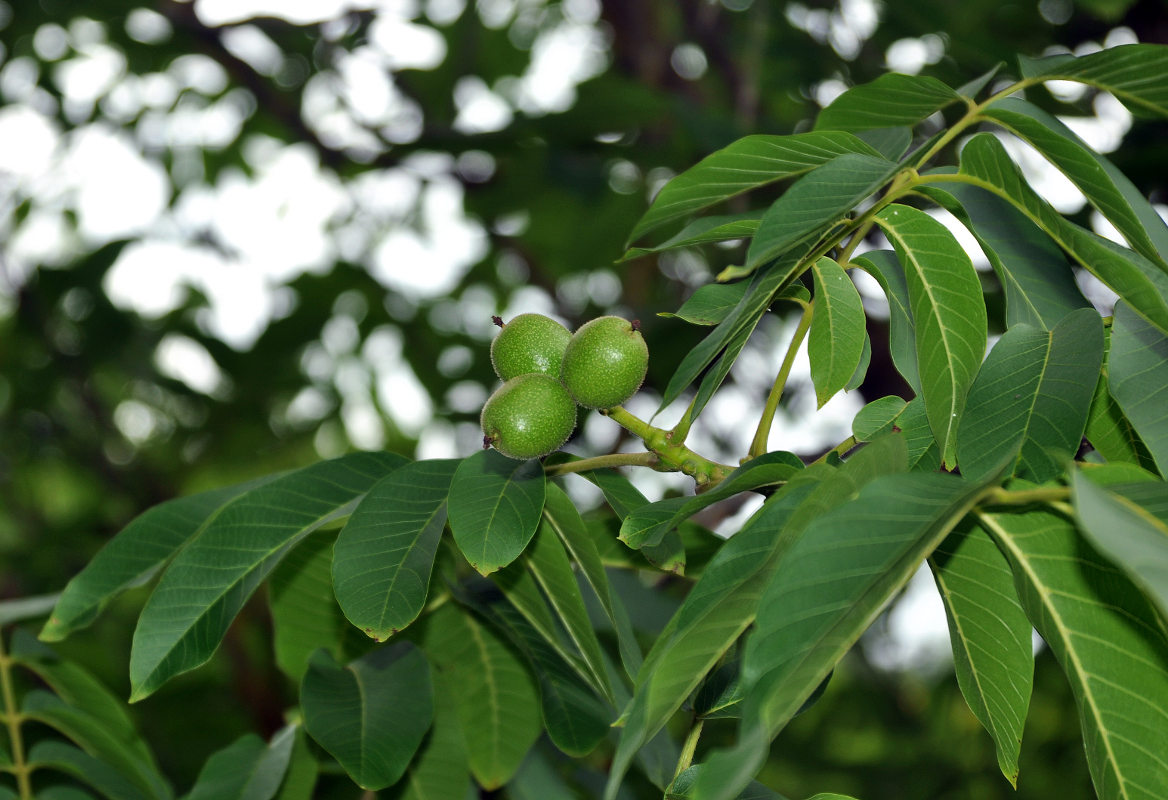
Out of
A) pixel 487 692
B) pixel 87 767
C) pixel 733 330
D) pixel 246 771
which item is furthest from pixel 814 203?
pixel 87 767

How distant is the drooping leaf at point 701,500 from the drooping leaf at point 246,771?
0.64m

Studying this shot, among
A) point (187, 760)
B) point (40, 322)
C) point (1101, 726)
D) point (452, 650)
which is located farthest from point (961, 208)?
point (40, 322)

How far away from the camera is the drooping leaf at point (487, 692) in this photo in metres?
1.33

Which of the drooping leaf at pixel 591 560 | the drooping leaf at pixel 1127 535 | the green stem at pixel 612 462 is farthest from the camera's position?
the green stem at pixel 612 462

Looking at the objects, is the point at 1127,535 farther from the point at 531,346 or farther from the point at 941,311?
the point at 531,346

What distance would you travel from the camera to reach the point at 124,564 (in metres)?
1.19

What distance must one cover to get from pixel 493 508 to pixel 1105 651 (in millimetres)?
574

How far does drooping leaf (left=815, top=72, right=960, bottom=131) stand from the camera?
1.11m

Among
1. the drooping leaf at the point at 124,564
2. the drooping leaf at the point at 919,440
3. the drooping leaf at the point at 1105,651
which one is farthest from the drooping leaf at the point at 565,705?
the drooping leaf at the point at 1105,651

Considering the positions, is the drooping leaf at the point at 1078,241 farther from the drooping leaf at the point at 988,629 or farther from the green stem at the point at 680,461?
the green stem at the point at 680,461

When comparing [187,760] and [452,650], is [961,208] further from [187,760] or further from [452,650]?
[187,760]

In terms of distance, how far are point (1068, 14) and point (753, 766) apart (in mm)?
3019

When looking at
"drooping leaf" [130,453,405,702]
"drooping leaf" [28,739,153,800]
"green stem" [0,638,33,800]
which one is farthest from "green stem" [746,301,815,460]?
"green stem" [0,638,33,800]

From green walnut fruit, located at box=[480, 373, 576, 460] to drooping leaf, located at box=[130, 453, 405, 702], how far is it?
191 millimetres
